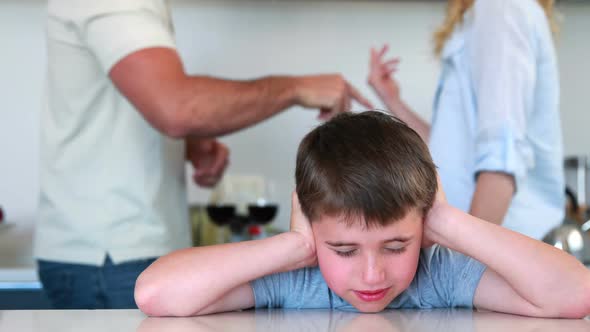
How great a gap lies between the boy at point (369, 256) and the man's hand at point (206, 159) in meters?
0.85

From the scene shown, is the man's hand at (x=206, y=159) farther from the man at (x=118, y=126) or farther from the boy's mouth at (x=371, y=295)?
the boy's mouth at (x=371, y=295)

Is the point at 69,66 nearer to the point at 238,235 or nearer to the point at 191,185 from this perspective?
the point at 238,235

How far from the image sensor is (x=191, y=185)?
2.47 m

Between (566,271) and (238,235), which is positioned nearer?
(566,271)

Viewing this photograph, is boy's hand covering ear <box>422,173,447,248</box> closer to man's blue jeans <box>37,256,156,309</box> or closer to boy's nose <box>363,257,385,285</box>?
boy's nose <box>363,257,385,285</box>


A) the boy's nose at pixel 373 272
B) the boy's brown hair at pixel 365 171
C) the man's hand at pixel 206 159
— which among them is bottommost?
the man's hand at pixel 206 159

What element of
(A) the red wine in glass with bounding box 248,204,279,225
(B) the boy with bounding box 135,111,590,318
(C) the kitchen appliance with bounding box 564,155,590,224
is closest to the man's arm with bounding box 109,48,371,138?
(B) the boy with bounding box 135,111,590,318

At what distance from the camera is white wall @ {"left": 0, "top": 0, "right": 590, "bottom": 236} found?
245cm

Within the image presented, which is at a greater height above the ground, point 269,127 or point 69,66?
point 69,66

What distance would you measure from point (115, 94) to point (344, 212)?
71cm

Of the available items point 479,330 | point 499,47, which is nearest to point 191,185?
point 499,47

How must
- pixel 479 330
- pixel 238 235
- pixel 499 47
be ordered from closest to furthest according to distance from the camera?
pixel 479 330 < pixel 499 47 < pixel 238 235

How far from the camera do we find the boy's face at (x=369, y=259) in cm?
90

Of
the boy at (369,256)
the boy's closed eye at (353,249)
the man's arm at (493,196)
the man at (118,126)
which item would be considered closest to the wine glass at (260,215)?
the man at (118,126)
